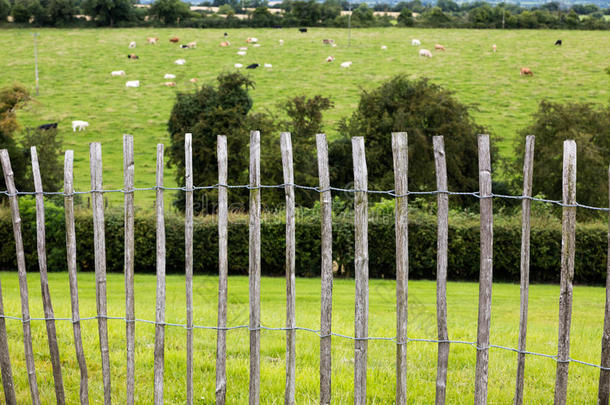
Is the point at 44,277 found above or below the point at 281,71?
below

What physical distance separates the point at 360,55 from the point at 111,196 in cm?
3653

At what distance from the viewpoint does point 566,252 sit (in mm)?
4242

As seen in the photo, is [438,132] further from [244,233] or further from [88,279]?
[88,279]

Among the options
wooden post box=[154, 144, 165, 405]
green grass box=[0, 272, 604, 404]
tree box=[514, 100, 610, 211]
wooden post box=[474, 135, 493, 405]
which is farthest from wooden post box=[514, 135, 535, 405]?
tree box=[514, 100, 610, 211]

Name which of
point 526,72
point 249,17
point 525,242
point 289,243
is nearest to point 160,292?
point 289,243

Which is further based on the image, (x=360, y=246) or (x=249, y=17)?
(x=249, y=17)

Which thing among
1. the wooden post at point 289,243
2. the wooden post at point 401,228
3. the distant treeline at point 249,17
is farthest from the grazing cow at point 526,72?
the wooden post at point 289,243

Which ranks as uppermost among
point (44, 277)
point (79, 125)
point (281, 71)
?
point (281, 71)

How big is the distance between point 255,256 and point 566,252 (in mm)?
2084

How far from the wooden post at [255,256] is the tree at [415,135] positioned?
1788cm

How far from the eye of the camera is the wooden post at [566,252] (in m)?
4.19

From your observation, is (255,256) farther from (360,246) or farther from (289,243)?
(360,246)

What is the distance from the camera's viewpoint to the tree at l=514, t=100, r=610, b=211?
2083 cm

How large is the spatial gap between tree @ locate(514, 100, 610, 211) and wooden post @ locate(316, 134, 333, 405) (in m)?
18.0
